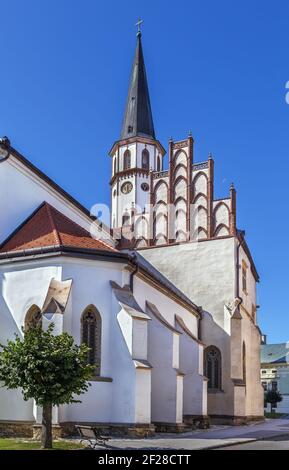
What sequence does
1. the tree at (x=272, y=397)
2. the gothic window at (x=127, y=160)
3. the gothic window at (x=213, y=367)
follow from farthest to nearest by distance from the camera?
the tree at (x=272, y=397)
the gothic window at (x=127, y=160)
the gothic window at (x=213, y=367)

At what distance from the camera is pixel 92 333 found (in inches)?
826

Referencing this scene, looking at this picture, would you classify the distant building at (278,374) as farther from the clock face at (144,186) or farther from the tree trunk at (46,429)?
the tree trunk at (46,429)

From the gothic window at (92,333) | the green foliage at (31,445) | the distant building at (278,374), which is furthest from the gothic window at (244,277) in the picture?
the distant building at (278,374)

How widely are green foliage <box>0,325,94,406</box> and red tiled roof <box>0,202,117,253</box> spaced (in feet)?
18.4

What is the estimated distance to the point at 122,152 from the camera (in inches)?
1804

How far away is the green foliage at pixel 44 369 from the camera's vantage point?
1564 cm

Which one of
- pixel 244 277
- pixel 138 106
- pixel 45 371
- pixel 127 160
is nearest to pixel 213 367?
pixel 244 277

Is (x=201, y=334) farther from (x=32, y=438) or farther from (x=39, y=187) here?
(x=32, y=438)

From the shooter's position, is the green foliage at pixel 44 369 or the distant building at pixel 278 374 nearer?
the green foliage at pixel 44 369

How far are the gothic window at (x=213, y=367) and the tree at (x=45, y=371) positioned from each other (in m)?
18.5

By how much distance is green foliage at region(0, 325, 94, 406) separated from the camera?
15.6 metres

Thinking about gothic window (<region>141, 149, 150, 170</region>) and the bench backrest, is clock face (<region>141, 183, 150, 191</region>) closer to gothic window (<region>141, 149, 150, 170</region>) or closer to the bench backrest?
gothic window (<region>141, 149, 150, 170</region>)

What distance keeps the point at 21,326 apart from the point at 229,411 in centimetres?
1589

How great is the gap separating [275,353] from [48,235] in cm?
5776
